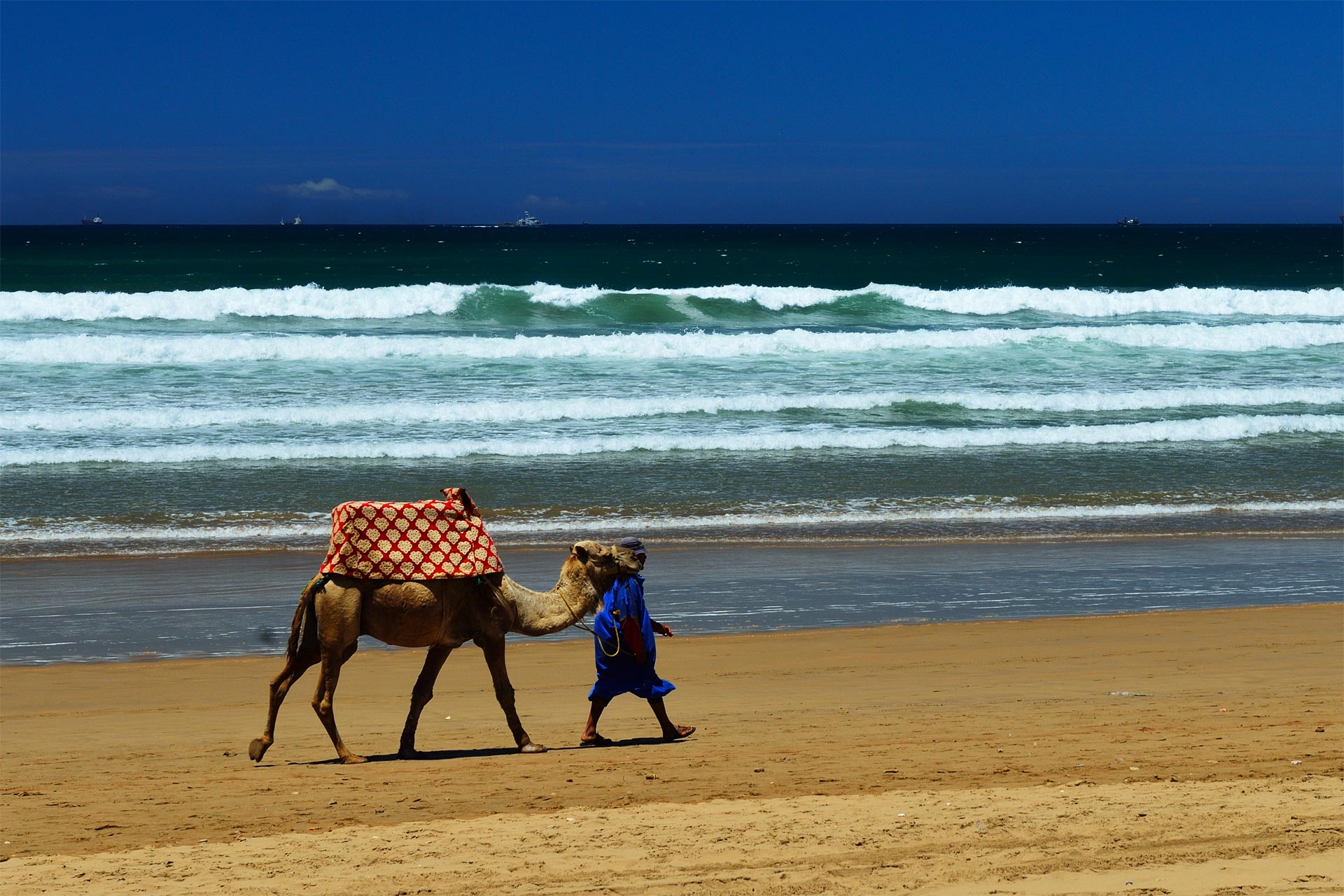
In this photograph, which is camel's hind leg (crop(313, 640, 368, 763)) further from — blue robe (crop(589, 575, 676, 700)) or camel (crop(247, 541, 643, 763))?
blue robe (crop(589, 575, 676, 700))

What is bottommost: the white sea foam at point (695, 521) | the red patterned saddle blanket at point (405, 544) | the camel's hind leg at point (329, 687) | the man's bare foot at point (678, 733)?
the man's bare foot at point (678, 733)

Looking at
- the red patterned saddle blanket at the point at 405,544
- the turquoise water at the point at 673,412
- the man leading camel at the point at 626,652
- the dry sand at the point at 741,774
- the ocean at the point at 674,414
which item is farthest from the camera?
the turquoise water at the point at 673,412

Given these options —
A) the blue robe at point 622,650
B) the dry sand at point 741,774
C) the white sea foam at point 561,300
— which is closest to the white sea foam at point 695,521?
the dry sand at point 741,774

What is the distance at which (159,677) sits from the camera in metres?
7.86

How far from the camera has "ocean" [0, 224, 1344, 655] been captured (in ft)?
42.0

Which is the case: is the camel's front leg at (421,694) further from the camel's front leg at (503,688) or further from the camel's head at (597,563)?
the camel's head at (597,563)

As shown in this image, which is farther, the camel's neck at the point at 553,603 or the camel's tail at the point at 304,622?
the camel's neck at the point at 553,603

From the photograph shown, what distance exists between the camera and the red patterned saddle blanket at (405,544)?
606cm

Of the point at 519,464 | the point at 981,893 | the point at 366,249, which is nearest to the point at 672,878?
the point at 981,893

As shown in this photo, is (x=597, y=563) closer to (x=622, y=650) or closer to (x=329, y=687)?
(x=622, y=650)

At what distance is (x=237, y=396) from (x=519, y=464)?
6.39 meters

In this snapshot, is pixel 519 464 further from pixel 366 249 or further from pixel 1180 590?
pixel 366 249

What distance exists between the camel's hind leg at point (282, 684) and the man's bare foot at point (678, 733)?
5.91 ft

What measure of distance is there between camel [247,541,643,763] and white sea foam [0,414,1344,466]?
927cm
